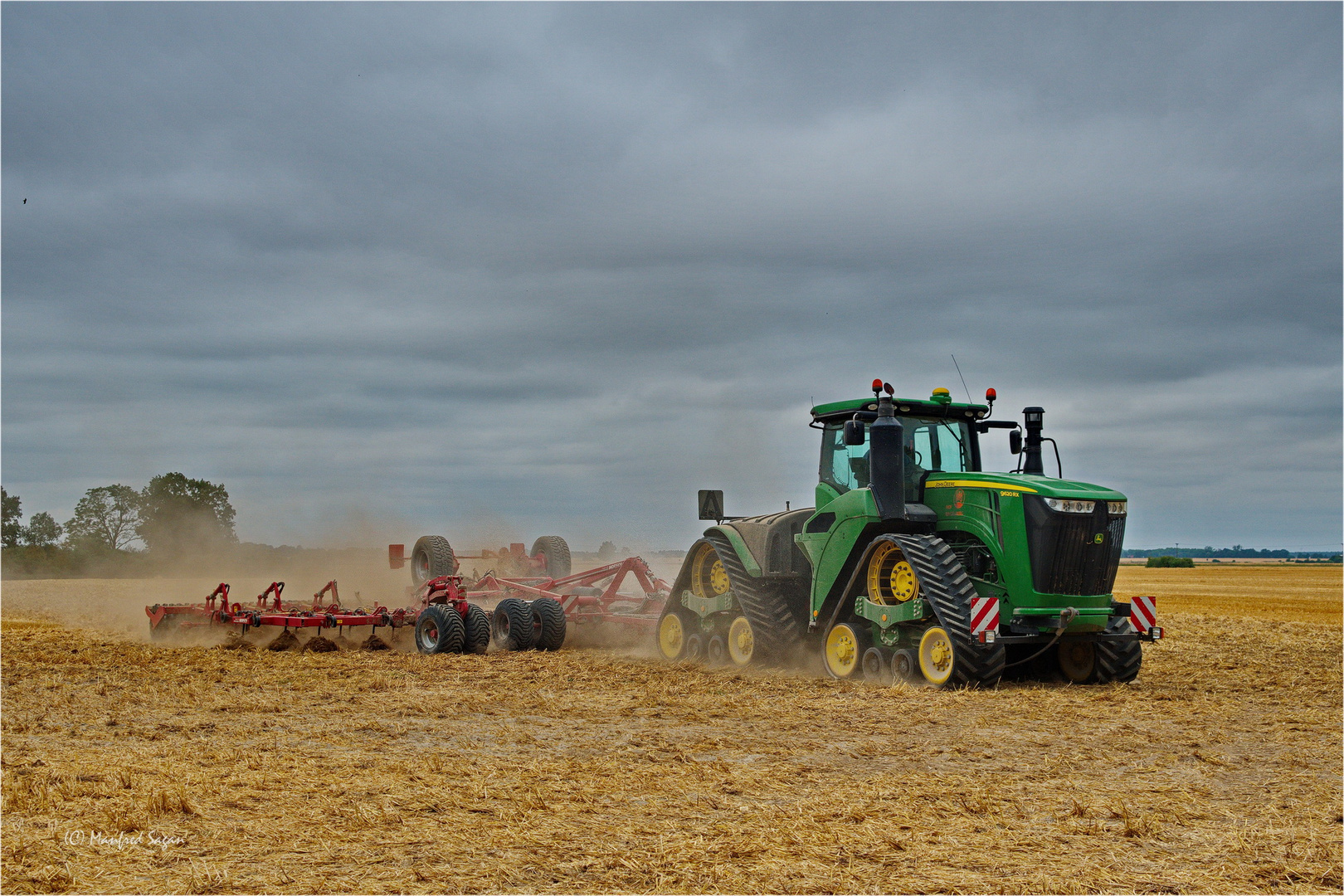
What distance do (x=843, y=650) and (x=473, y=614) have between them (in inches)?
241

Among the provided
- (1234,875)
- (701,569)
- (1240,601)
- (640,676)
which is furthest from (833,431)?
(1240,601)

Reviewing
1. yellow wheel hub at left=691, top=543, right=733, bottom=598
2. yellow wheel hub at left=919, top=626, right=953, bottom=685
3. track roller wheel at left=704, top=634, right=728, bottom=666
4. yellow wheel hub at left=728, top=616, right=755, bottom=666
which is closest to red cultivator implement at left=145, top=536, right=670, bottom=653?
yellow wheel hub at left=691, top=543, right=733, bottom=598

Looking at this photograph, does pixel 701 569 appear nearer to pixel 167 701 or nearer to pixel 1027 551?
pixel 1027 551

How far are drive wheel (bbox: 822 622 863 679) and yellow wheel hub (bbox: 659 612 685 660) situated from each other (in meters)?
2.90

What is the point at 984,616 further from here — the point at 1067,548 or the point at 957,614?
the point at 1067,548

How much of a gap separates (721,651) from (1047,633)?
4678 millimetres

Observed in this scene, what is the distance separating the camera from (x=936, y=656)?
12000 mm

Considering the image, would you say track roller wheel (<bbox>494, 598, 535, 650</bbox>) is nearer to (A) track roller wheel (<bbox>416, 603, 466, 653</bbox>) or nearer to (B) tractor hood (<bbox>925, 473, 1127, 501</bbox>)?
(A) track roller wheel (<bbox>416, 603, 466, 653</bbox>)

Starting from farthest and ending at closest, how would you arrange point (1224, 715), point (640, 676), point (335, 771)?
point (640, 676) < point (1224, 715) < point (335, 771)

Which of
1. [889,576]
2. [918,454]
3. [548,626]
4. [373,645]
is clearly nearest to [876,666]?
[889,576]

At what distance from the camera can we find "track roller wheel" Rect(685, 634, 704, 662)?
15625 millimetres

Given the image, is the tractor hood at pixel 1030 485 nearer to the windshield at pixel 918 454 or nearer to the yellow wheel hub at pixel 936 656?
the windshield at pixel 918 454

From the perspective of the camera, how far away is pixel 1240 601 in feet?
124

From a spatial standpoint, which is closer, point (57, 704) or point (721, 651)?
point (57, 704)
